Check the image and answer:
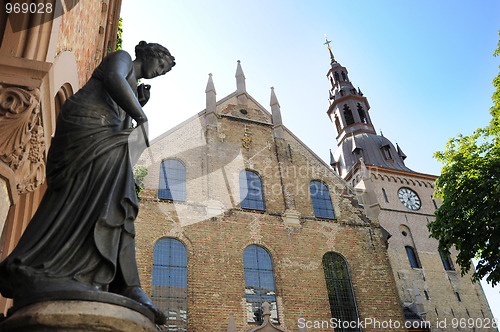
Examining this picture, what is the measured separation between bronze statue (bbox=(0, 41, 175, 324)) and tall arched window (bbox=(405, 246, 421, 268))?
956 inches

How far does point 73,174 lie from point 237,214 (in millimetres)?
12043

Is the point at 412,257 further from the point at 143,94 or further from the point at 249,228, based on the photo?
the point at 143,94

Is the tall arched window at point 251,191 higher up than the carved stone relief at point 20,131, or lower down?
higher up

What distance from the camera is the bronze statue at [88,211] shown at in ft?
5.77

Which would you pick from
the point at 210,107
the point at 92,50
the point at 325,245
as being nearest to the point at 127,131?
the point at 92,50

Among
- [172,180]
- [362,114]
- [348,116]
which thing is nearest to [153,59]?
[172,180]

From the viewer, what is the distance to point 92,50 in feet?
22.2

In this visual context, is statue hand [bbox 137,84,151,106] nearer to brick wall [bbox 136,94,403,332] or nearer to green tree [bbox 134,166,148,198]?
brick wall [bbox 136,94,403,332]

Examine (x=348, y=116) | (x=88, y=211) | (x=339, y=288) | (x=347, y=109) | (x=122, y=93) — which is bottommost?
(x=88, y=211)

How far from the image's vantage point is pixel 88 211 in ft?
6.49

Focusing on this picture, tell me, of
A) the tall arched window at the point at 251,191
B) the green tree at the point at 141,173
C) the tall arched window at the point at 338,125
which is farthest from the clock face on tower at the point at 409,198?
the green tree at the point at 141,173

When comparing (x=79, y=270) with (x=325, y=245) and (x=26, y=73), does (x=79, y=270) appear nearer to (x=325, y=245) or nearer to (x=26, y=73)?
(x=26, y=73)

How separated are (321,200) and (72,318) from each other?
14714 mm

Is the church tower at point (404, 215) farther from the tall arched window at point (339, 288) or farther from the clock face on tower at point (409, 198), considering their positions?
the tall arched window at point (339, 288)
